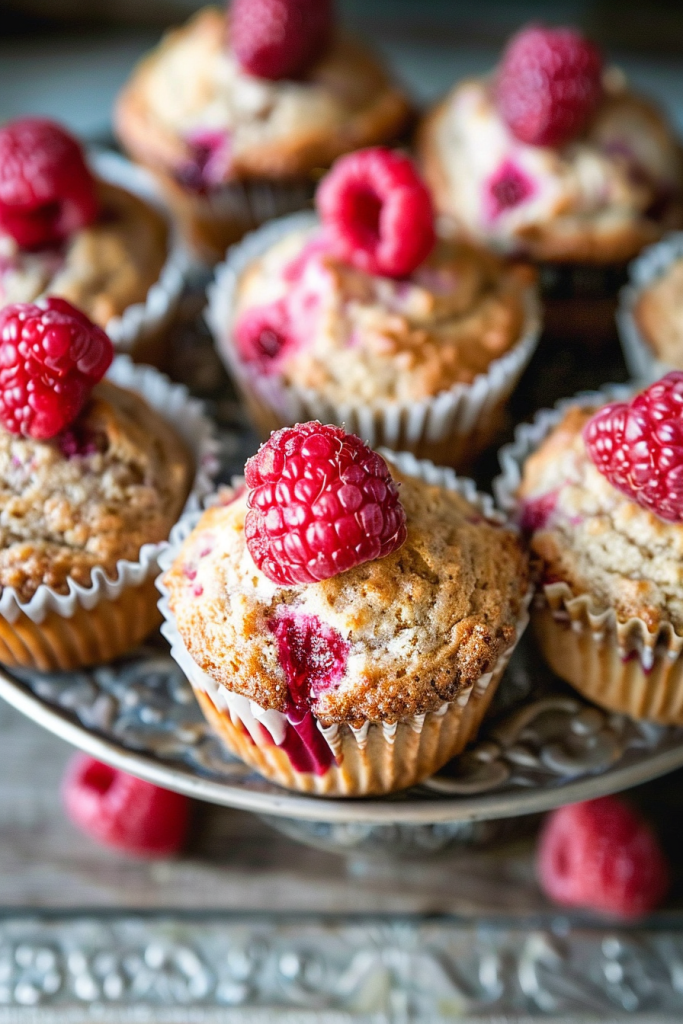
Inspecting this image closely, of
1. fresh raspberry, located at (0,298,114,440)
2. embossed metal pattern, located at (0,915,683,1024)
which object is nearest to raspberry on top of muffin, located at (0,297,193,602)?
fresh raspberry, located at (0,298,114,440)

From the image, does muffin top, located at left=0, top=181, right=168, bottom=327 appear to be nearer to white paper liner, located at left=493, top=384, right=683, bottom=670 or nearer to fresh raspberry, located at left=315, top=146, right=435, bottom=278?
fresh raspberry, located at left=315, top=146, right=435, bottom=278

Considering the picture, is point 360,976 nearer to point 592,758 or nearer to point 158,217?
point 592,758

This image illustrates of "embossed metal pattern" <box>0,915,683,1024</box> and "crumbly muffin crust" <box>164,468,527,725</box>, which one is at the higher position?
"crumbly muffin crust" <box>164,468,527,725</box>

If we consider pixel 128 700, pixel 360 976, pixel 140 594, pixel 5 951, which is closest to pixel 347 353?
pixel 140 594

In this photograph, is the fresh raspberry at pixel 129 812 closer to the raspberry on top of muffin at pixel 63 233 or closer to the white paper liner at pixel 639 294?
the raspberry on top of muffin at pixel 63 233

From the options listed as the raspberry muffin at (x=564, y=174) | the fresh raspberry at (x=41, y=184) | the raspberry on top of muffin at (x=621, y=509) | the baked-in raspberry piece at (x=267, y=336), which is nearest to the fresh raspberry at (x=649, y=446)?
the raspberry on top of muffin at (x=621, y=509)

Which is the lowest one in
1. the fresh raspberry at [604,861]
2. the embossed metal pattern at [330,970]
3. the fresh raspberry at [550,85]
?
the embossed metal pattern at [330,970]

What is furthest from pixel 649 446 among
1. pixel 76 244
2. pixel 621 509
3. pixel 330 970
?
pixel 76 244
